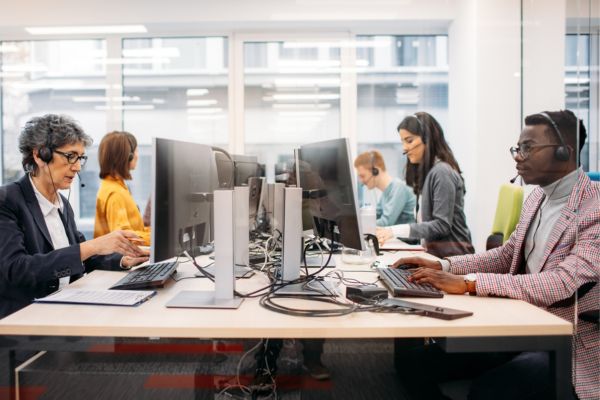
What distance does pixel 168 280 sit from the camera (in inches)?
66.2

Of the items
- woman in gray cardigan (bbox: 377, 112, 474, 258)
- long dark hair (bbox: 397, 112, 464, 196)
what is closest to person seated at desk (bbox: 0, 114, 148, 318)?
woman in gray cardigan (bbox: 377, 112, 474, 258)

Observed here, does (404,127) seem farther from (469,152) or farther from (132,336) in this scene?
(132,336)

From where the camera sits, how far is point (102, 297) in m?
1.40

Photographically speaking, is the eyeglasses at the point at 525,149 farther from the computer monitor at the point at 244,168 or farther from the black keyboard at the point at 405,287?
the computer monitor at the point at 244,168

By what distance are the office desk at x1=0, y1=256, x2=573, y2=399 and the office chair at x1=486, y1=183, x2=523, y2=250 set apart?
1263 millimetres

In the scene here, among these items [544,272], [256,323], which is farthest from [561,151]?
[256,323]

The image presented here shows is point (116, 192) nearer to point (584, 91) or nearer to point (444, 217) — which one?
point (444, 217)

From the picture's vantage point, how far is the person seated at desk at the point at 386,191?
352 cm

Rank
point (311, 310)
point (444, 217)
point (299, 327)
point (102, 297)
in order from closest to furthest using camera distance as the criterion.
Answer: point (299, 327)
point (311, 310)
point (102, 297)
point (444, 217)

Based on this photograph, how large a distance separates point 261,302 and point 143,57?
363cm

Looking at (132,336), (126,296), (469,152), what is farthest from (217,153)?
(469,152)

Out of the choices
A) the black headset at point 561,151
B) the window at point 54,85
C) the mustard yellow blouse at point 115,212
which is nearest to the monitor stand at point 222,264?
the black headset at point 561,151

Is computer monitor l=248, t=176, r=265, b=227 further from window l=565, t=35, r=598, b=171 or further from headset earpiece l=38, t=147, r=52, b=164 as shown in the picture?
window l=565, t=35, r=598, b=171

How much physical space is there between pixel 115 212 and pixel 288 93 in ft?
7.46
